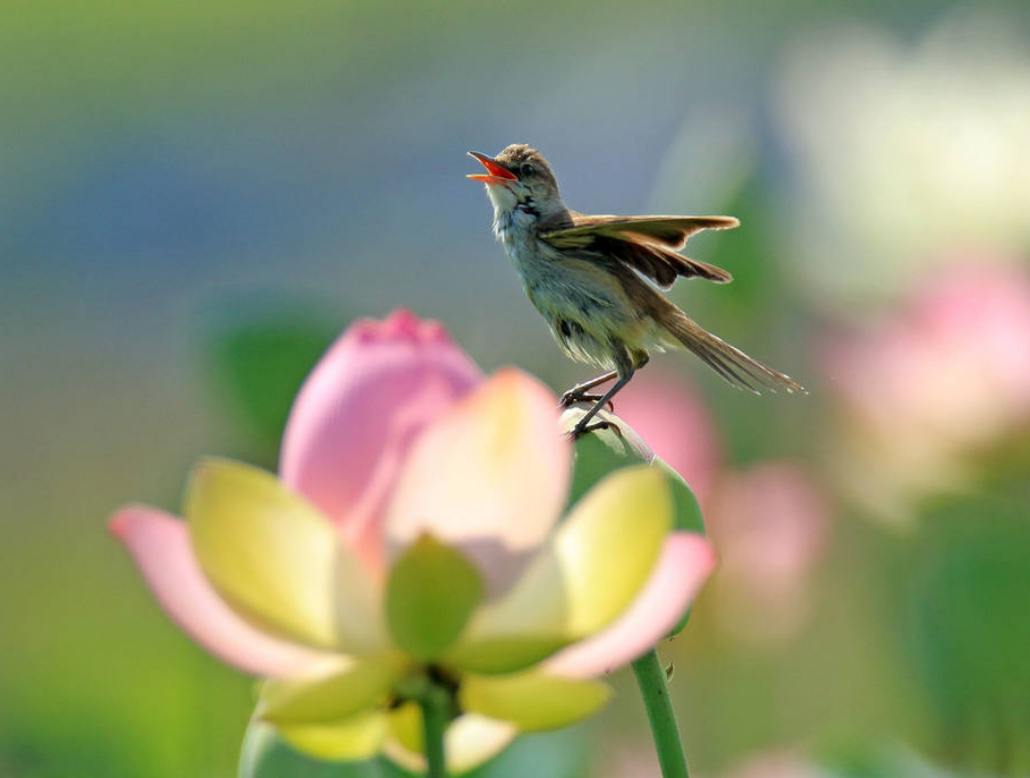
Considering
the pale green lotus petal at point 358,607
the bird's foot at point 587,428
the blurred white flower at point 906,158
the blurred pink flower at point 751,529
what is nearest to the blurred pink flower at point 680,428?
the blurred pink flower at point 751,529

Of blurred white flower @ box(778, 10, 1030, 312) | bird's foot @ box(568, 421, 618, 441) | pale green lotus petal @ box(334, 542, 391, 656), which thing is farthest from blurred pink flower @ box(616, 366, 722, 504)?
pale green lotus petal @ box(334, 542, 391, 656)

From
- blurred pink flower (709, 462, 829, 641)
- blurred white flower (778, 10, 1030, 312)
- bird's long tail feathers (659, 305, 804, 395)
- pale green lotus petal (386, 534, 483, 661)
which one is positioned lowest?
pale green lotus petal (386, 534, 483, 661)

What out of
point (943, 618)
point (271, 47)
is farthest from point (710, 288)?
point (271, 47)

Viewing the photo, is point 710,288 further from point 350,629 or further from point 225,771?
point 350,629

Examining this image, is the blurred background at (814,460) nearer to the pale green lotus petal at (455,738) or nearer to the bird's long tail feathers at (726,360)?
the bird's long tail feathers at (726,360)

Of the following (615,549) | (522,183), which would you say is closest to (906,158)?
(522,183)

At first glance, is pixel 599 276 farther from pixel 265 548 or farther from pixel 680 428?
pixel 265 548

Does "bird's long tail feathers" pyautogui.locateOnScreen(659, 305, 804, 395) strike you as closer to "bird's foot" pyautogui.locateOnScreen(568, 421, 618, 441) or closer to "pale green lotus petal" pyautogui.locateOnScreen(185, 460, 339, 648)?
"bird's foot" pyautogui.locateOnScreen(568, 421, 618, 441)
